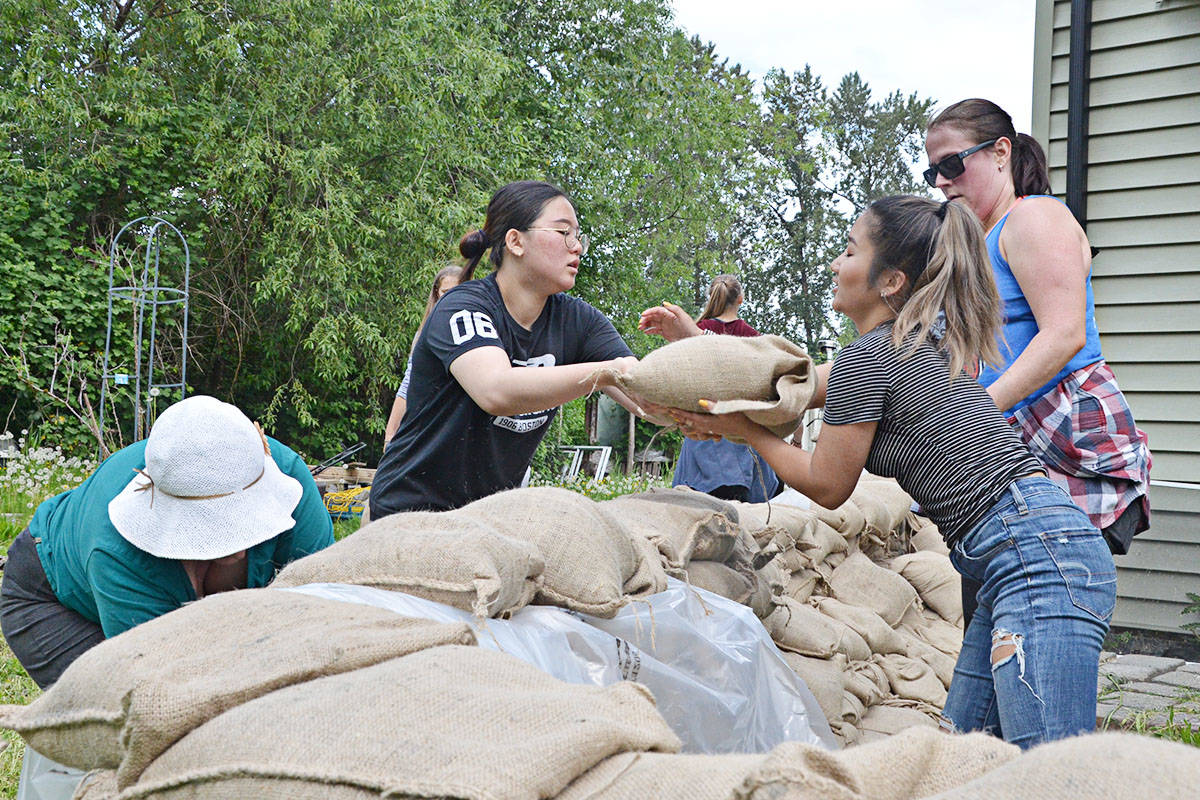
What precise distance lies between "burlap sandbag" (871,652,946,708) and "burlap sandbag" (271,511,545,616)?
2.16 m

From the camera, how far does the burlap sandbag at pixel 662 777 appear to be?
0.93 meters

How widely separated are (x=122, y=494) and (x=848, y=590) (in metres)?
3.05

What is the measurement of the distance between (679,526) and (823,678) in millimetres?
749

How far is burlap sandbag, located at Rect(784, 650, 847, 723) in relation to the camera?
2.91m

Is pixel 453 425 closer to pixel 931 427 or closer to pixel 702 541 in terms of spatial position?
pixel 702 541

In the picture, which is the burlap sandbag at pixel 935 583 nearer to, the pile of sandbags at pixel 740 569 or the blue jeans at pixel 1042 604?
the pile of sandbags at pixel 740 569

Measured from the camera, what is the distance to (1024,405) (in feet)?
7.47

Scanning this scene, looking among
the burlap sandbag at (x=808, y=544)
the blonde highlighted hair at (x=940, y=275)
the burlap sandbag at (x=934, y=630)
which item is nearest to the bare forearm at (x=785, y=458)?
the blonde highlighted hair at (x=940, y=275)

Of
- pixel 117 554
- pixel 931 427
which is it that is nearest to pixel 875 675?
pixel 931 427

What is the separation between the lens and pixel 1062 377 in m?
2.25

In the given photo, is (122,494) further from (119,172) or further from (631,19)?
(631,19)

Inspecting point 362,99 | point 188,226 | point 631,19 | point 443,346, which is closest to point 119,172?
point 188,226

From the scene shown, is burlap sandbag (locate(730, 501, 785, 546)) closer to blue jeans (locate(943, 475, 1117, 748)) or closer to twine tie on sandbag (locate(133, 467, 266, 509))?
blue jeans (locate(943, 475, 1117, 748))

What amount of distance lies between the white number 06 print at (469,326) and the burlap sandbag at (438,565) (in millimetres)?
656
